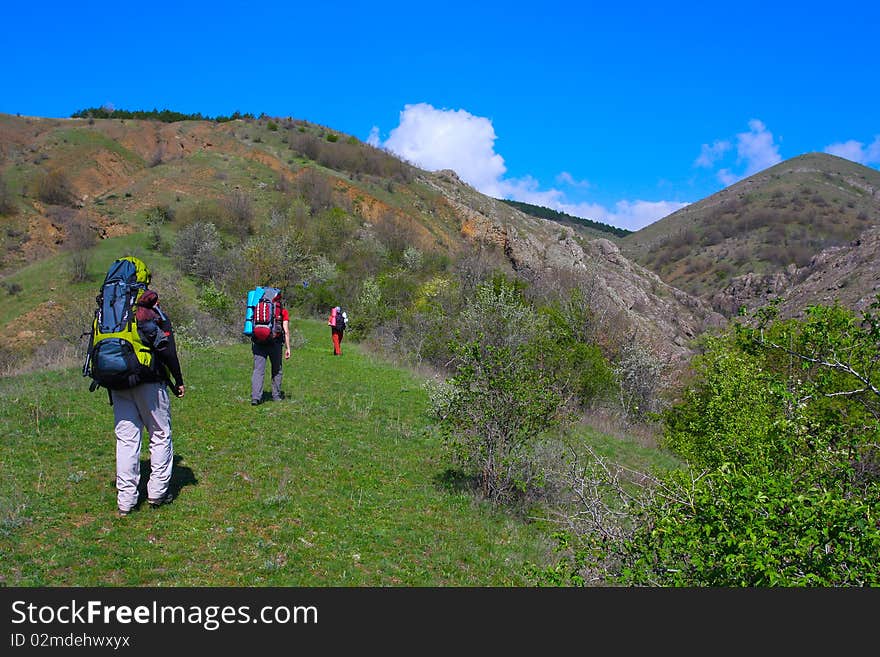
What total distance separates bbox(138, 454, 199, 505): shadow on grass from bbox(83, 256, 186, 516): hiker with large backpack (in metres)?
0.27

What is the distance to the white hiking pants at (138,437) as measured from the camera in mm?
4863

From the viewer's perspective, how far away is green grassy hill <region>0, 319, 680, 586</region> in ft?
14.3

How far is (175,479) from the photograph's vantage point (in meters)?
5.91

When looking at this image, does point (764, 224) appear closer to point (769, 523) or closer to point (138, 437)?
point (769, 523)

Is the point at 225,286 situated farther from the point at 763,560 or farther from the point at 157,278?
the point at 763,560

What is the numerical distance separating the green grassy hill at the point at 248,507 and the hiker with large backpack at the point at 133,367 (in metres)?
0.40

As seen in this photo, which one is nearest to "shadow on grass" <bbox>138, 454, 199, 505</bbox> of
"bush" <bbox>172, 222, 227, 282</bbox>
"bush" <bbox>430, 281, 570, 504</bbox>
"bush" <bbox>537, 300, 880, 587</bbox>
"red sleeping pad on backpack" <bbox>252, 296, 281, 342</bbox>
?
"red sleeping pad on backpack" <bbox>252, 296, 281, 342</bbox>

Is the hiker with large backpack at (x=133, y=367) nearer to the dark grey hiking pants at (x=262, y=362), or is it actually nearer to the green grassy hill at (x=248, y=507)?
the green grassy hill at (x=248, y=507)

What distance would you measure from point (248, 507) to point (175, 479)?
1019 millimetres

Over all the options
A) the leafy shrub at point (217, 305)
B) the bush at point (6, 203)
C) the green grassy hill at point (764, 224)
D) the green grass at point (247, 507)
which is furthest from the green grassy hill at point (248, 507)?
the green grassy hill at point (764, 224)

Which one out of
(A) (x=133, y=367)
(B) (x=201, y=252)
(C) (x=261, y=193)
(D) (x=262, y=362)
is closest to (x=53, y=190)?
(C) (x=261, y=193)

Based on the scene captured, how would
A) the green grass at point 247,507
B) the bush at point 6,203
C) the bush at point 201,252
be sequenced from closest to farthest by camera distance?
the green grass at point 247,507 < the bush at point 201,252 < the bush at point 6,203

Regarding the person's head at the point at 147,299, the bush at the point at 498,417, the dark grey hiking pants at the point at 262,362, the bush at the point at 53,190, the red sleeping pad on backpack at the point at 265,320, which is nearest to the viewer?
the person's head at the point at 147,299

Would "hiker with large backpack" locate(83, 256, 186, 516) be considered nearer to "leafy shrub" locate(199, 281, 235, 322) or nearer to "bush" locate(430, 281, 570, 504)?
"bush" locate(430, 281, 570, 504)
